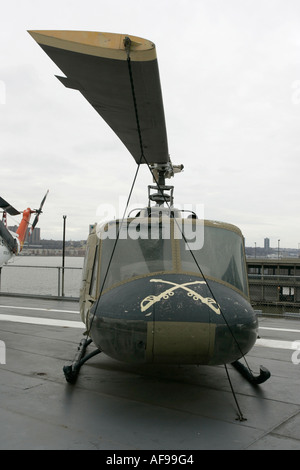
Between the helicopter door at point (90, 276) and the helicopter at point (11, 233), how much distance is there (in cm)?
1055

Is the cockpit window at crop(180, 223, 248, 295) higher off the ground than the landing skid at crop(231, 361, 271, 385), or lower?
higher

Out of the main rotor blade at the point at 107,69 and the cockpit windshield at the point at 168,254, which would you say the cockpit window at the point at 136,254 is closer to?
the cockpit windshield at the point at 168,254

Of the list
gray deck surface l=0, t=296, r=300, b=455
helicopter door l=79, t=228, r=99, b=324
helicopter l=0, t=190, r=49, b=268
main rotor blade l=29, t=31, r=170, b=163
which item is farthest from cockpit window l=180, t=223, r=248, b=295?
helicopter l=0, t=190, r=49, b=268

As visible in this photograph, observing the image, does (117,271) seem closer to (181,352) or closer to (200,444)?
(181,352)

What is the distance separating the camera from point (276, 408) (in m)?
4.80

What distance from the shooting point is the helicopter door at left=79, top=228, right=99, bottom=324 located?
5.70 metres

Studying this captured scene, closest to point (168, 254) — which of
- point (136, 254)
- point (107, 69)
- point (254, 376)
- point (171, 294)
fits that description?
point (136, 254)

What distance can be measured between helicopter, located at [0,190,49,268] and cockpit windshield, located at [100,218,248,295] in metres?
11.6

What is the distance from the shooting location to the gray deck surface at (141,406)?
382 cm

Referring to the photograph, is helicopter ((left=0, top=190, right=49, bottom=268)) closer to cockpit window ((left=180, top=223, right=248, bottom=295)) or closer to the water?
the water

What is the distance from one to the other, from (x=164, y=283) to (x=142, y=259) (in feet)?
2.04

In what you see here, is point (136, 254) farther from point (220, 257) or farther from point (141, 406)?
point (141, 406)

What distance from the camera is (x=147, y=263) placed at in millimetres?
5137

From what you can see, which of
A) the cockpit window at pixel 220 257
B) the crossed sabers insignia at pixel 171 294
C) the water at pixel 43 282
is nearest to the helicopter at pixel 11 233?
the water at pixel 43 282
